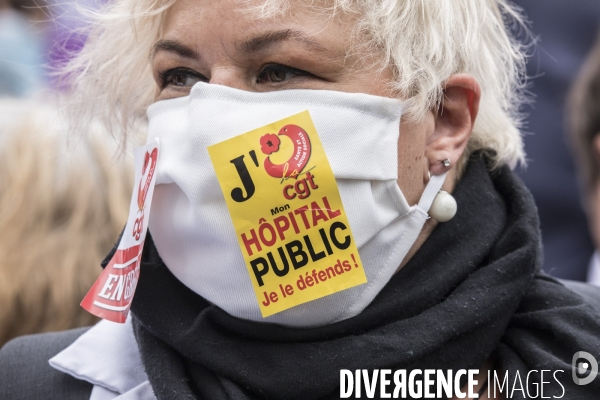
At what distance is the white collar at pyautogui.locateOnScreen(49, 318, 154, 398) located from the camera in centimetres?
181

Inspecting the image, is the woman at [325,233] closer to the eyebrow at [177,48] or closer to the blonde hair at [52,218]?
the eyebrow at [177,48]

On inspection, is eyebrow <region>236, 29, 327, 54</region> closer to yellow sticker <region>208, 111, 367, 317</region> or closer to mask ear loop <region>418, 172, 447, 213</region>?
yellow sticker <region>208, 111, 367, 317</region>

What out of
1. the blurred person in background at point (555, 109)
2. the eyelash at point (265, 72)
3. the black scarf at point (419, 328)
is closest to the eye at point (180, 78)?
the eyelash at point (265, 72)

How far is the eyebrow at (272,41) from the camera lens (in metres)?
1.72

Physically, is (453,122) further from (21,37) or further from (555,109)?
(21,37)

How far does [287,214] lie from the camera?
65.0 inches

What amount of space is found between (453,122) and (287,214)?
0.52 metres

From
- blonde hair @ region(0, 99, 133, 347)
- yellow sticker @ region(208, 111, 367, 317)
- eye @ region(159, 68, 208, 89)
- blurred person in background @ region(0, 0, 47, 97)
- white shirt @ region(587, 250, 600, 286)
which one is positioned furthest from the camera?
blurred person in background @ region(0, 0, 47, 97)

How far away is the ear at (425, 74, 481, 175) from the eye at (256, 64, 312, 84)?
359mm

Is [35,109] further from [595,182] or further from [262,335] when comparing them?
[595,182]

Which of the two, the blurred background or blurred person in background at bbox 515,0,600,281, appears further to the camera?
blurred person in background at bbox 515,0,600,281

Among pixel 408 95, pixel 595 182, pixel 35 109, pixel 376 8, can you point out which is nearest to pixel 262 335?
pixel 408 95

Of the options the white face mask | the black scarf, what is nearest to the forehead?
the white face mask

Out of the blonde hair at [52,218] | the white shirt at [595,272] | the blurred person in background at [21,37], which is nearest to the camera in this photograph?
the blonde hair at [52,218]
